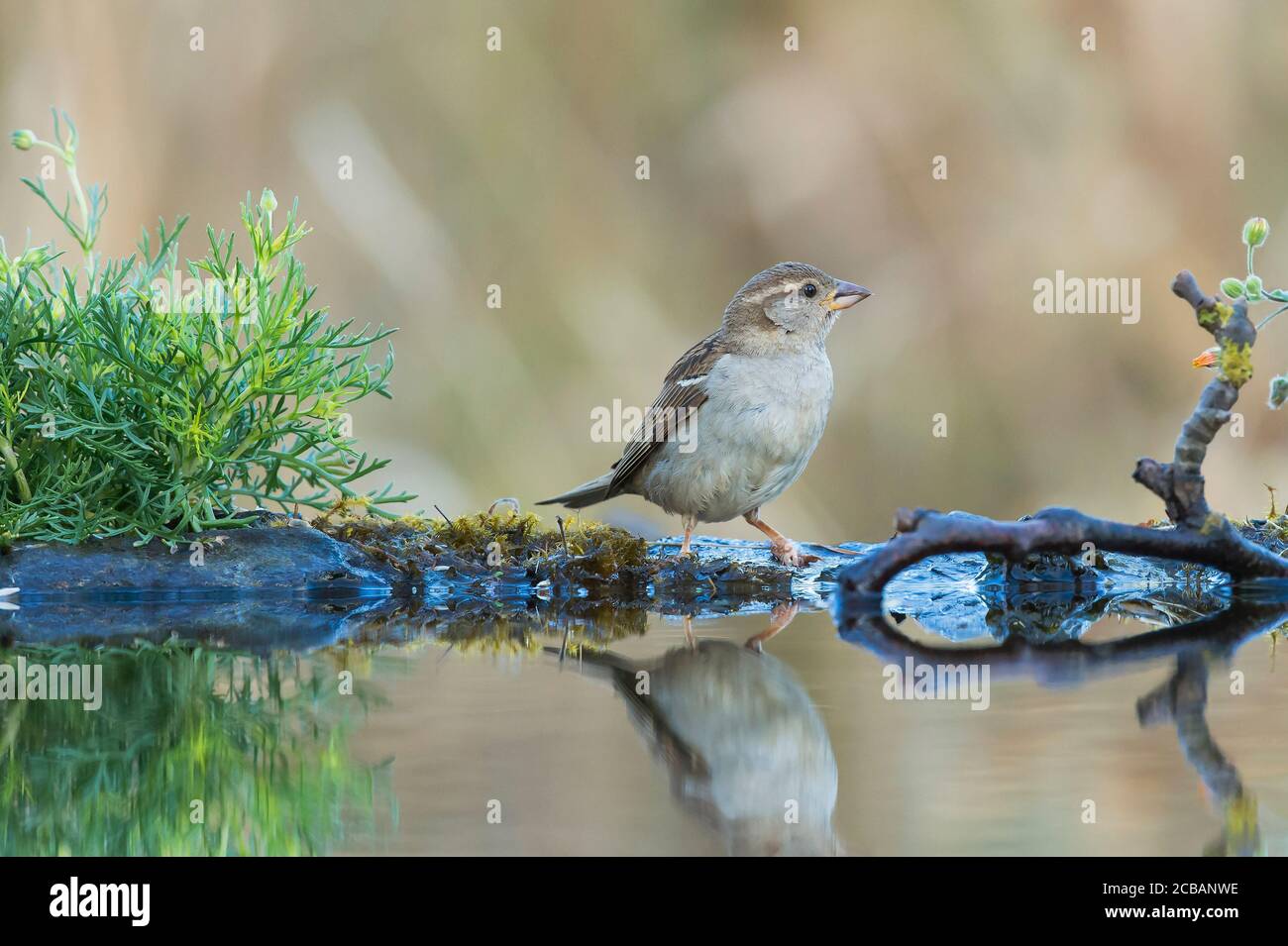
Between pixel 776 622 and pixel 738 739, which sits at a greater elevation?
pixel 776 622

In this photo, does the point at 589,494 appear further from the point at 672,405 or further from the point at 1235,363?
the point at 1235,363

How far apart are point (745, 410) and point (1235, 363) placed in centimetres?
243

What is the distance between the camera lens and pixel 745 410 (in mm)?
5879

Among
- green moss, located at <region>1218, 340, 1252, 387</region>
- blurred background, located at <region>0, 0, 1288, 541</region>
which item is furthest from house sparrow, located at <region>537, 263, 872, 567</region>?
blurred background, located at <region>0, 0, 1288, 541</region>

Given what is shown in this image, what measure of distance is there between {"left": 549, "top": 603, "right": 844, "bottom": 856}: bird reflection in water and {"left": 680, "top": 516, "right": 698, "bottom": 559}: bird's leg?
5.06 ft

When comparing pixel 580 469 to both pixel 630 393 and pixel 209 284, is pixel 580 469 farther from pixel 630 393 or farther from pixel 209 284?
pixel 209 284

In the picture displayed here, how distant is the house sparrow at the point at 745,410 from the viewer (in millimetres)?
5859

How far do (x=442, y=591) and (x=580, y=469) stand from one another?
15.7ft

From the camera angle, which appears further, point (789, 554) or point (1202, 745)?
point (789, 554)

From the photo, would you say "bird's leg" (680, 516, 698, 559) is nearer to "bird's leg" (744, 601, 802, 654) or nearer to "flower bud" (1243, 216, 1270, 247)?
"bird's leg" (744, 601, 802, 654)

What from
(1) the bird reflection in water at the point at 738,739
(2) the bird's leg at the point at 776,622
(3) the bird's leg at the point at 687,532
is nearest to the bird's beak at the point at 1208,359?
(2) the bird's leg at the point at 776,622

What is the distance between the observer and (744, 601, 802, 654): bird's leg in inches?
143

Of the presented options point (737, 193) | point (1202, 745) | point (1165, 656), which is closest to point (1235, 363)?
point (1165, 656)

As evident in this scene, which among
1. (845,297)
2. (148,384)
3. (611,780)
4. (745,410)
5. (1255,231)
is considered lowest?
(611,780)
